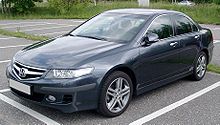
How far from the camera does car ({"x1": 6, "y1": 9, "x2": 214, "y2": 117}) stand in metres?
3.61

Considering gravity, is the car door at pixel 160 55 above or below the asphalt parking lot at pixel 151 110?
above

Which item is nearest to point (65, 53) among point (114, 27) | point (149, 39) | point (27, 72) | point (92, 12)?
point (27, 72)

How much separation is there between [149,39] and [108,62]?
35.4 inches

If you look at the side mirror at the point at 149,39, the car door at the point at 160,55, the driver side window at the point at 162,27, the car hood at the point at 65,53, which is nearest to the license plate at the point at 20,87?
the car hood at the point at 65,53

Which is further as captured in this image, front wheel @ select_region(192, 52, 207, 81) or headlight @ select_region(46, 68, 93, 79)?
front wheel @ select_region(192, 52, 207, 81)

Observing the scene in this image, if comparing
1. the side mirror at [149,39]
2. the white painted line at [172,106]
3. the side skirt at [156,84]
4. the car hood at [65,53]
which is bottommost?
the white painted line at [172,106]

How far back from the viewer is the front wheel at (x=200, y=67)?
5.69 m

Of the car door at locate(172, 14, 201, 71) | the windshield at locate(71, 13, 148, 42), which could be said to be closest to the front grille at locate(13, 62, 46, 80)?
the windshield at locate(71, 13, 148, 42)

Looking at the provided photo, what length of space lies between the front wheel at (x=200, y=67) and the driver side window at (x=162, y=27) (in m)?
1.06

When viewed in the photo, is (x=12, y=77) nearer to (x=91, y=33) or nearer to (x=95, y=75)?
(x=95, y=75)

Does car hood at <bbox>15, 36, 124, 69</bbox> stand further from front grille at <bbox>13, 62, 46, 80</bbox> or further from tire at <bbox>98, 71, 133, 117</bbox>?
tire at <bbox>98, 71, 133, 117</bbox>

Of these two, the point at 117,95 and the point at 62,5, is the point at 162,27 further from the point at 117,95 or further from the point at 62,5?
the point at 62,5

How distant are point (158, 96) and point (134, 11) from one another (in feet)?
4.98

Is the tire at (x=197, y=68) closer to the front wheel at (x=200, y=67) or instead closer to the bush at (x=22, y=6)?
the front wheel at (x=200, y=67)
